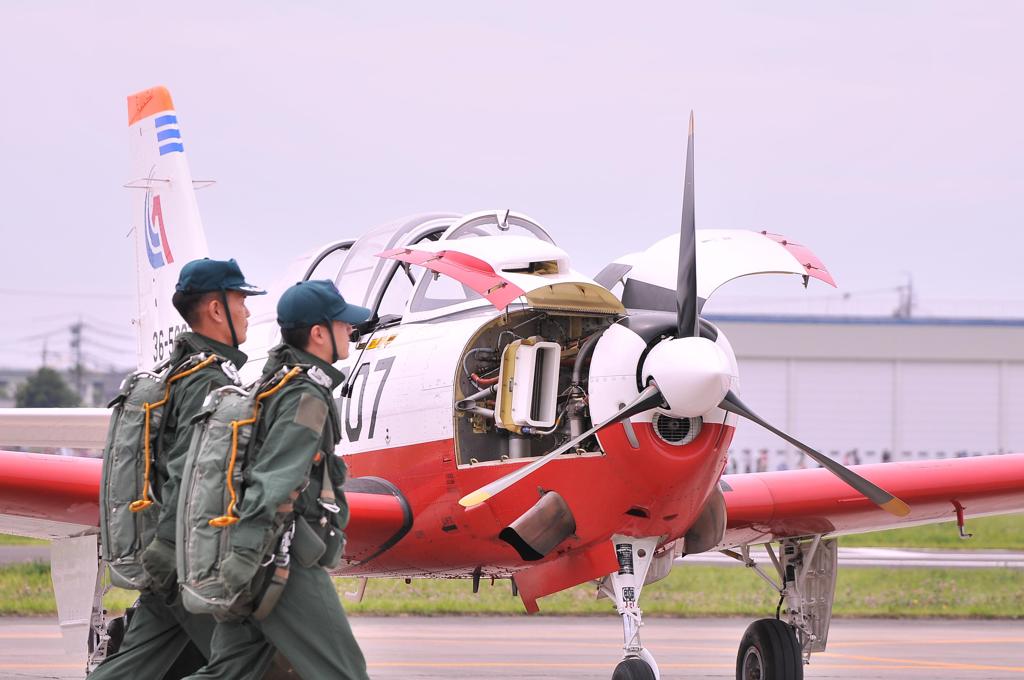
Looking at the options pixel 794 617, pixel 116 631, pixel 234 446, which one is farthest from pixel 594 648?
pixel 234 446

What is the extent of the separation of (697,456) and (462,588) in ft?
38.5

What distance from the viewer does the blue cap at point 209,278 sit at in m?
6.12

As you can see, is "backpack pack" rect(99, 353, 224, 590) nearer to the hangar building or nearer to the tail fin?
the tail fin

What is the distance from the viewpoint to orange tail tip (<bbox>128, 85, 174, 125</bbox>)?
47.5ft

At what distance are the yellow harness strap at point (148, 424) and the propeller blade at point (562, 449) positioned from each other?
6.25 feet

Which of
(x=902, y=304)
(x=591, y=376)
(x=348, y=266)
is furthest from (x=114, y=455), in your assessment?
(x=902, y=304)

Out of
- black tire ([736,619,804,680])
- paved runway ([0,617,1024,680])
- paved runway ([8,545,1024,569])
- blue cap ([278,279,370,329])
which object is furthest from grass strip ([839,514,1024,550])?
blue cap ([278,279,370,329])

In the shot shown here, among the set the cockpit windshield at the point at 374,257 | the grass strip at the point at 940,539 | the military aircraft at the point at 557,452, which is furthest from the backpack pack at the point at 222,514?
the grass strip at the point at 940,539

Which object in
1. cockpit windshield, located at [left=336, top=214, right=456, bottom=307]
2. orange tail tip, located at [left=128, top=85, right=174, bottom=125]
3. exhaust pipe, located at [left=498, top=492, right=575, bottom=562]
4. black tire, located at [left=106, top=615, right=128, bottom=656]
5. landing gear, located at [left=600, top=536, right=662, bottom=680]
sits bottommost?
black tire, located at [left=106, top=615, right=128, bottom=656]

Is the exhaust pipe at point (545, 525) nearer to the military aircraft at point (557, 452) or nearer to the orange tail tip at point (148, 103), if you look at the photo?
the military aircraft at point (557, 452)

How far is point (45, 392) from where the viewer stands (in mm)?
88250

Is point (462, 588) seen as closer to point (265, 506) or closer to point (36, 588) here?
point (36, 588)

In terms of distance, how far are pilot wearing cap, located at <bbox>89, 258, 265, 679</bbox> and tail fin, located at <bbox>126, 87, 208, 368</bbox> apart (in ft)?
23.9

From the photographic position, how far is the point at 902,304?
82.2m
